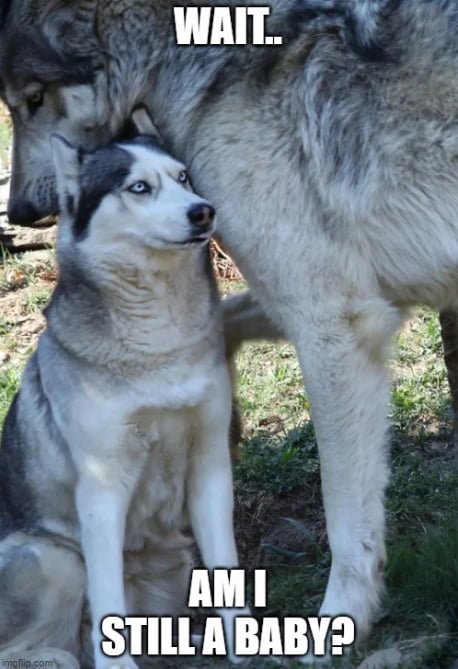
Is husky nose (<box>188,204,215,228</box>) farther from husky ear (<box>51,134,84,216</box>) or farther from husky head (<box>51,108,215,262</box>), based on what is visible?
husky ear (<box>51,134,84,216</box>)

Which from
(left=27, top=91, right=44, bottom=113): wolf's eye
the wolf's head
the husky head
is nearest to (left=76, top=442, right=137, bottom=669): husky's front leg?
the husky head

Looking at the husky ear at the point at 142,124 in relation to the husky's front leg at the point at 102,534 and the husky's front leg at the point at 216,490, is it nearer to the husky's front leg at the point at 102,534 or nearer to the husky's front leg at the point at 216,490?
the husky's front leg at the point at 216,490

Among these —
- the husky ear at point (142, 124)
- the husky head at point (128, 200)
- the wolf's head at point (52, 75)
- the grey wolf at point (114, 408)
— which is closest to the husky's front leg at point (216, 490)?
the grey wolf at point (114, 408)

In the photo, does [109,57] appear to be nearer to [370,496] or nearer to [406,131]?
[406,131]

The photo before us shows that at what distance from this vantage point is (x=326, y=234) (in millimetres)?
4168

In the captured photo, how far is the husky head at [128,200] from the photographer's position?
391cm

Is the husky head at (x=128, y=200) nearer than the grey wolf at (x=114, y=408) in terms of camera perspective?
Yes

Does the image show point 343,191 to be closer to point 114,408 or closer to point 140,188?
point 140,188

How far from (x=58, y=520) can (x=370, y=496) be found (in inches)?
42.9

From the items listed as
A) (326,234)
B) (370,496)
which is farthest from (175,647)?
(326,234)

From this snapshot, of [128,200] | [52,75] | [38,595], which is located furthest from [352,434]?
[52,75]

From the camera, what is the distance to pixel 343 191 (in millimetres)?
4148

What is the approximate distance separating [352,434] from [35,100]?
5.37 feet

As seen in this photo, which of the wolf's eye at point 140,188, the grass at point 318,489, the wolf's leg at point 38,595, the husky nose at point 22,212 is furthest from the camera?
the husky nose at point 22,212
